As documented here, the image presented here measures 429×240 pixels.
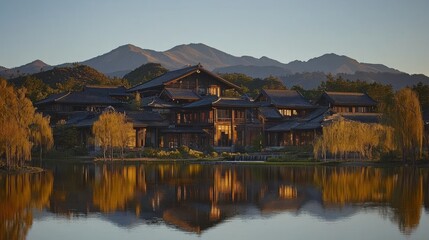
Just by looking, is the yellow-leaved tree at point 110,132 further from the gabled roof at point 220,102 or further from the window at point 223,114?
the window at point 223,114

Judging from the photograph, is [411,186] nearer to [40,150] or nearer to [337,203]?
[337,203]

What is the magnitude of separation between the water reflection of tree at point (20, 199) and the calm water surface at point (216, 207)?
0.03 m

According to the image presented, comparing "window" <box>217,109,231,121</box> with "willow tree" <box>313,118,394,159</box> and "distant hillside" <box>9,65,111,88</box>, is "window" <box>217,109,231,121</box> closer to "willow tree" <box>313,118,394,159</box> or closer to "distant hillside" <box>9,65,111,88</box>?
"willow tree" <box>313,118,394,159</box>

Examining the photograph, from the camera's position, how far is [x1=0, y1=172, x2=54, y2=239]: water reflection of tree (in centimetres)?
1877

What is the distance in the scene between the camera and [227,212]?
74.3 ft

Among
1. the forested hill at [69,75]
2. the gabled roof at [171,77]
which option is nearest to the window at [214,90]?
the gabled roof at [171,77]

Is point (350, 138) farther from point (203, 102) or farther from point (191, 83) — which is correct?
point (191, 83)

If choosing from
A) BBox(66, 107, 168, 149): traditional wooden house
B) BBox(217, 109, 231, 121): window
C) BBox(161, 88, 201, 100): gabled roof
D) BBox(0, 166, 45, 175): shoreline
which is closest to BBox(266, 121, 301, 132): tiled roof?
BBox(217, 109, 231, 121): window

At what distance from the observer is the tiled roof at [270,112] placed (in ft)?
244

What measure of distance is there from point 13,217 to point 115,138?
3593 cm

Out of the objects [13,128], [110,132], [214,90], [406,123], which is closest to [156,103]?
[214,90]

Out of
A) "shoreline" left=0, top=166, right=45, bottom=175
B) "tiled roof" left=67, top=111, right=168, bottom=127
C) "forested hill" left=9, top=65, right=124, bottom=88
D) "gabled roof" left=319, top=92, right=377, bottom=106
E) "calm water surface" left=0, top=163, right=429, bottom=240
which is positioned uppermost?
"forested hill" left=9, top=65, right=124, bottom=88

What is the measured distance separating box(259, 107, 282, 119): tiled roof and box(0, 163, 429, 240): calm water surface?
36.4 m

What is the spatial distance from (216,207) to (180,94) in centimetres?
5325
